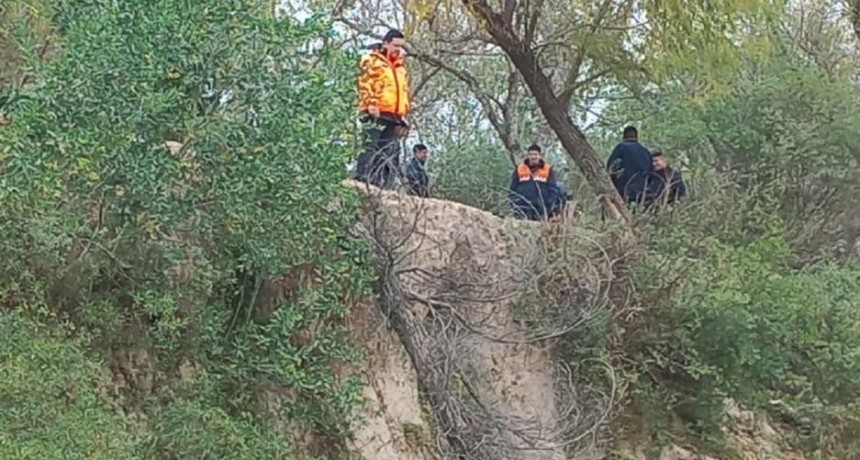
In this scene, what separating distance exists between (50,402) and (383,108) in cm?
412

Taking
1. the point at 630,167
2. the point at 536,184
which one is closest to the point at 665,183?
the point at 630,167

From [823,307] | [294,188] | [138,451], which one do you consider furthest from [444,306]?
[823,307]

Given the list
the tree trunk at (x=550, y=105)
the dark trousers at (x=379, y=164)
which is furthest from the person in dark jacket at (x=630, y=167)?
the dark trousers at (x=379, y=164)

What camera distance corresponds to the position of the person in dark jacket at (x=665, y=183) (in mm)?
12094

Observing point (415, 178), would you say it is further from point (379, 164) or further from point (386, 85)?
point (379, 164)

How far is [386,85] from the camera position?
31.3 feet

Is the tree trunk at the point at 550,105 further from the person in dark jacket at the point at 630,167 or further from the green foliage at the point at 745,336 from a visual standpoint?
the green foliage at the point at 745,336

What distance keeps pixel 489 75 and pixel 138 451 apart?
1455 centimetres

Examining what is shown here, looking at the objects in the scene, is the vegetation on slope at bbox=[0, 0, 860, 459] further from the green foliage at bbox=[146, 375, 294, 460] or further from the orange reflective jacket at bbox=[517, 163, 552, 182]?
the orange reflective jacket at bbox=[517, 163, 552, 182]

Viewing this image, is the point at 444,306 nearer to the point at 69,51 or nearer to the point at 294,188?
Result: the point at 294,188

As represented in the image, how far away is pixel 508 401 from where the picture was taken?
10.0m

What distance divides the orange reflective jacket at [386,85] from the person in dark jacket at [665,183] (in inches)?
129

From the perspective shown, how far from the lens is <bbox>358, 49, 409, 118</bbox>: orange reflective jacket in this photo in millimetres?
8805

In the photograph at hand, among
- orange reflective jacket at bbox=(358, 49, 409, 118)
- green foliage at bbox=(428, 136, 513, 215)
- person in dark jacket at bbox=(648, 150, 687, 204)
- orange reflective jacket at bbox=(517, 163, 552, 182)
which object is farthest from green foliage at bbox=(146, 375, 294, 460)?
person in dark jacket at bbox=(648, 150, 687, 204)
